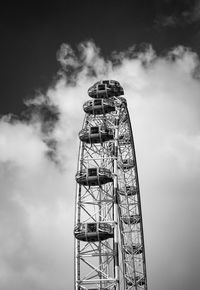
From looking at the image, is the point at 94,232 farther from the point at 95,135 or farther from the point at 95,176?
the point at 95,135

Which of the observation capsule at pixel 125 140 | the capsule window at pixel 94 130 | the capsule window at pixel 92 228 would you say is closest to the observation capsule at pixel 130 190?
the observation capsule at pixel 125 140

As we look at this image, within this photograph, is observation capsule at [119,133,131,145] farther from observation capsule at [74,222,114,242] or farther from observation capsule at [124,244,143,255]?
observation capsule at [74,222,114,242]

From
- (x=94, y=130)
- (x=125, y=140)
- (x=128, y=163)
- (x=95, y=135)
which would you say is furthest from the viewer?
(x=128, y=163)

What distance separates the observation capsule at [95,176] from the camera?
39.4 meters

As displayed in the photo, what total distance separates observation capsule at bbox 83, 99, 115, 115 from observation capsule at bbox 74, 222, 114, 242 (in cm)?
1131

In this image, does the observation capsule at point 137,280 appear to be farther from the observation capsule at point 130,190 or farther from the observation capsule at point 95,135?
the observation capsule at point 95,135

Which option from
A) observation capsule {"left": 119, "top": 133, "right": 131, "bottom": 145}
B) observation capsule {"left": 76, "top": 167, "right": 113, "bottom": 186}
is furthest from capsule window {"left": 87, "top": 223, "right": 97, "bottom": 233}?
observation capsule {"left": 119, "top": 133, "right": 131, "bottom": 145}

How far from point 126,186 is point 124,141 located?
4.63 metres

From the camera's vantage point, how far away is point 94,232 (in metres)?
37.0

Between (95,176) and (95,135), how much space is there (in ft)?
14.2

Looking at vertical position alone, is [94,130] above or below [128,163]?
below

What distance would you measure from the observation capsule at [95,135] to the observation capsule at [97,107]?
236 cm

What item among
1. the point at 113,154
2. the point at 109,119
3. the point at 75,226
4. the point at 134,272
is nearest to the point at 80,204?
the point at 75,226

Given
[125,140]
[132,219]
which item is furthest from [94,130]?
[132,219]
